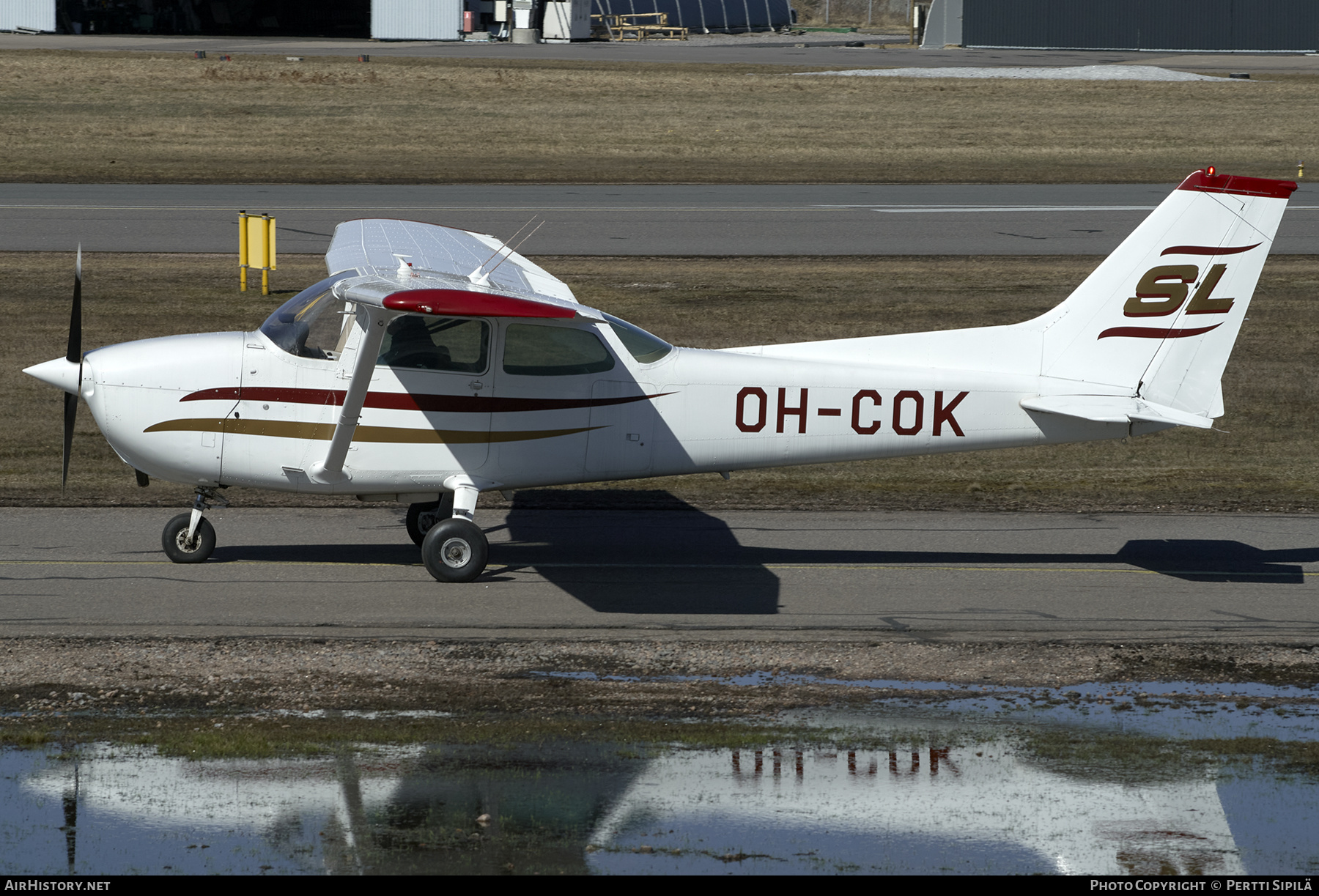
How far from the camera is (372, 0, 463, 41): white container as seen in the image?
67.8 metres

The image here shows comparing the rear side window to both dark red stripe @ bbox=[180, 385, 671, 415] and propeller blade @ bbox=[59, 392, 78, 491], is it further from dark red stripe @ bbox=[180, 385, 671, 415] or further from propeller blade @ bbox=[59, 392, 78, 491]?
propeller blade @ bbox=[59, 392, 78, 491]

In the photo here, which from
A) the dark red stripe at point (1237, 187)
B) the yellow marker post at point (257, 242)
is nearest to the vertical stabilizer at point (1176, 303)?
the dark red stripe at point (1237, 187)

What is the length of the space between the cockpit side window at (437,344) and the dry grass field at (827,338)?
297 cm

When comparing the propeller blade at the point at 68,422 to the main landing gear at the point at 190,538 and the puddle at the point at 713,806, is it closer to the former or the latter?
the main landing gear at the point at 190,538

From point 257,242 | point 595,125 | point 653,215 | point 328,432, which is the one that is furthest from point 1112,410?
point 595,125

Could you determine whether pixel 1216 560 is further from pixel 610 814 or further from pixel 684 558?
pixel 610 814

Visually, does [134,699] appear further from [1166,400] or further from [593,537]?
[1166,400]

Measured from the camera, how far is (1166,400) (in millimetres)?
10750

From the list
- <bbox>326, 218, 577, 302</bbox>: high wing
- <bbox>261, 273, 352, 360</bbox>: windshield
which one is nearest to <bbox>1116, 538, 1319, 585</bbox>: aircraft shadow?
<bbox>326, 218, 577, 302</bbox>: high wing

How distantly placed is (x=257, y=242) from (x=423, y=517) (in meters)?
11.5

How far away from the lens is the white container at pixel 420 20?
6775 centimetres

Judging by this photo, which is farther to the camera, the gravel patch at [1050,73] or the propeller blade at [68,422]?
the gravel patch at [1050,73]

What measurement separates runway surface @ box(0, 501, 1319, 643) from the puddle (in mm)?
1953

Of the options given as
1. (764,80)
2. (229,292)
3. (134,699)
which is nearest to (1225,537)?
(134,699)
